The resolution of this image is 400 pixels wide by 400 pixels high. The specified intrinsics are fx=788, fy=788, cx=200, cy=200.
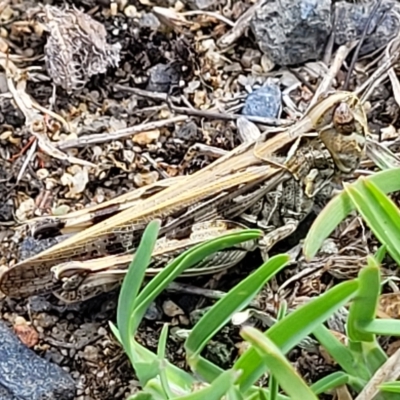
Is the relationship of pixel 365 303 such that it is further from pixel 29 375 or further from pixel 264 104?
pixel 264 104

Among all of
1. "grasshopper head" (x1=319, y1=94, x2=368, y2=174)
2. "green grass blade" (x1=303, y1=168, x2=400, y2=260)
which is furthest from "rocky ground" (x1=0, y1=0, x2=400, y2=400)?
"green grass blade" (x1=303, y1=168, x2=400, y2=260)

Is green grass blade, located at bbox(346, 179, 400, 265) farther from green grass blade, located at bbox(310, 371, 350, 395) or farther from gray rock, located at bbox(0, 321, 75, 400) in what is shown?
gray rock, located at bbox(0, 321, 75, 400)

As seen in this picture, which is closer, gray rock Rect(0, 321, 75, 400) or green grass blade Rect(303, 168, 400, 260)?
green grass blade Rect(303, 168, 400, 260)

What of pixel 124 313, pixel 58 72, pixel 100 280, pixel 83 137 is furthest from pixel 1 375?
pixel 58 72

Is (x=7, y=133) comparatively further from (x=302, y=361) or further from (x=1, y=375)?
(x=302, y=361)

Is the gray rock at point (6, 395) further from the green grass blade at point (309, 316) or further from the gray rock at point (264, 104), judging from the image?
the gray rock at point (264, 104)

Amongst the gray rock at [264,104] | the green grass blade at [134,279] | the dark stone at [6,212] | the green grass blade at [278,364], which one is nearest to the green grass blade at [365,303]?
the green grass blade at [278,364]
